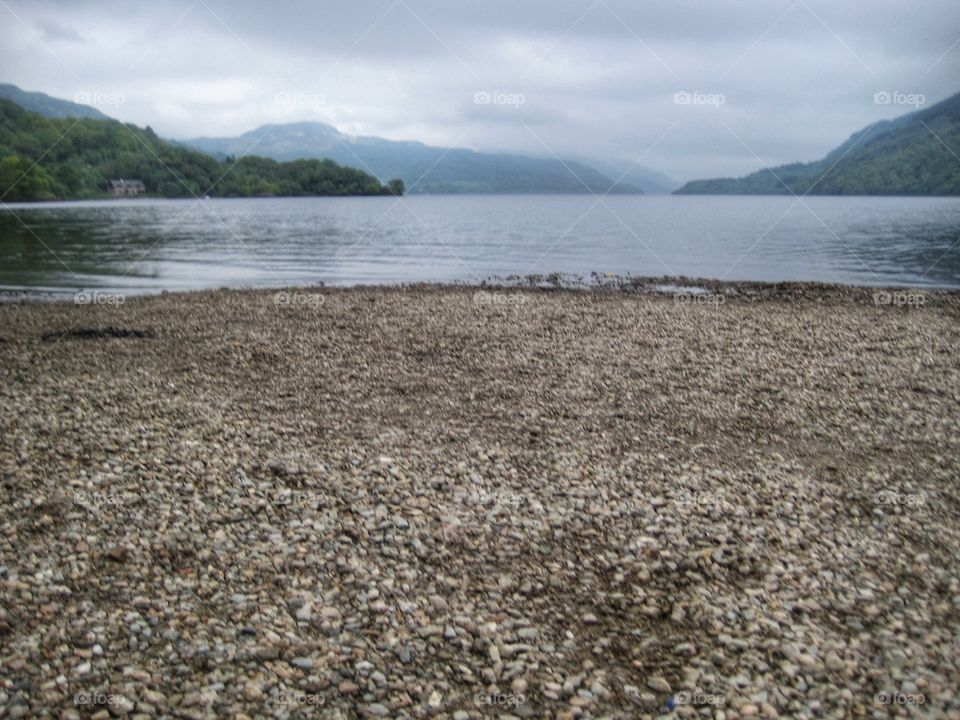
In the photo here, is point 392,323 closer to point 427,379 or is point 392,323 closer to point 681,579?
point 427,379

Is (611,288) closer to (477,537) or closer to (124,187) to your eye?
(477,537)

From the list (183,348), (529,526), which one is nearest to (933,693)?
(529,526)

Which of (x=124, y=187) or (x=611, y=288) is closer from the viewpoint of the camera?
(x=611, y=288)

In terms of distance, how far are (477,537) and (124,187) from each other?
574ft

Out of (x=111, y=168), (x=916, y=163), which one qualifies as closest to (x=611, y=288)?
(x=111, y=168)

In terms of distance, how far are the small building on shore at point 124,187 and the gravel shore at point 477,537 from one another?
161440 mm

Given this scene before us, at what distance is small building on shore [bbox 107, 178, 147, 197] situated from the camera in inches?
6112

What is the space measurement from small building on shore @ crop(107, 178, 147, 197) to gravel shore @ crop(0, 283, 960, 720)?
161440mm

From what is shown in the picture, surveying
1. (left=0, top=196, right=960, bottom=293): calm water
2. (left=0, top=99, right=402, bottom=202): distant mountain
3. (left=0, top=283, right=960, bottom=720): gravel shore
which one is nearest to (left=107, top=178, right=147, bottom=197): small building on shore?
(left=0, top=99, right=402, bottom=202): distant mountain

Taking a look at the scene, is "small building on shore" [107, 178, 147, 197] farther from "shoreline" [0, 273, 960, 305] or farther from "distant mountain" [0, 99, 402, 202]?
"shoreline" [0, 273, 960, 305]

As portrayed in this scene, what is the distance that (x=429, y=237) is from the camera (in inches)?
2256

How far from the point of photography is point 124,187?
6186 inches

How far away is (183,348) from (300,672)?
40.9 ft

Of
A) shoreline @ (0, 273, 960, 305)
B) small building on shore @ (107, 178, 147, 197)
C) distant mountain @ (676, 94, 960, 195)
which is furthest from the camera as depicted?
small building on shore @ (107, 178, 147, 197)
